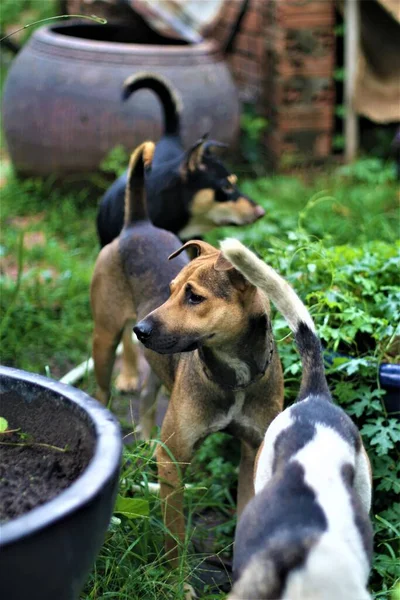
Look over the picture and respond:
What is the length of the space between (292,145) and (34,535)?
6.66 m

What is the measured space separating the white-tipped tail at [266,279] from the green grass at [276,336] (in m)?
0.61

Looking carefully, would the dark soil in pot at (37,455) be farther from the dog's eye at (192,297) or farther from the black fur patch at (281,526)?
the dog's eye at (192,297)

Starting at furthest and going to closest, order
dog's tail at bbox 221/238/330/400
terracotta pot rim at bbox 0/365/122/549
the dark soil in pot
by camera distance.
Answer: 1. dog's tail at bbox 221/238/330/400
2. the dark soil in pot
3. terracotta pot rim at bbox 0/365/122/549

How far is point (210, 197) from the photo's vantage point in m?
5.13

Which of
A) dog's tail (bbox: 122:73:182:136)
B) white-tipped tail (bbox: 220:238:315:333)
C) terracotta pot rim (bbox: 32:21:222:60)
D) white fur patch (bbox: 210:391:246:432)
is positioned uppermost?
white-tipped tail (bbox: 220:238:315:333)

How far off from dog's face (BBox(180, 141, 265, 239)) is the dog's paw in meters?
0.84

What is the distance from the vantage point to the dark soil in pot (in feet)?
7.92

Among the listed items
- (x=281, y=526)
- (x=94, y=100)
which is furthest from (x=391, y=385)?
(x=94, y=100)

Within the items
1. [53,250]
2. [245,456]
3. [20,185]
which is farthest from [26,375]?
[20,185]

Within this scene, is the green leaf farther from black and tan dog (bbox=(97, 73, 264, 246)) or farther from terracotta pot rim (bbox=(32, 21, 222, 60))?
terracotta pot rim (bbox=(32, 21, 222, 60))

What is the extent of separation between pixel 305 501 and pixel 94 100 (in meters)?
5.54

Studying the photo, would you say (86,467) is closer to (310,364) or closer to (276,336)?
(310,364)

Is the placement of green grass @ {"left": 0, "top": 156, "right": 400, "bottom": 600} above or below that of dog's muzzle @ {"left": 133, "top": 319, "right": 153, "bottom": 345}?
below

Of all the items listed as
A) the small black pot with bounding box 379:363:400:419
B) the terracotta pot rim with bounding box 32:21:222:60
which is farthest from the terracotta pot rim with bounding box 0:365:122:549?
the terracotta pot rim with bounding box 32:21:222:60
